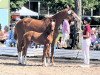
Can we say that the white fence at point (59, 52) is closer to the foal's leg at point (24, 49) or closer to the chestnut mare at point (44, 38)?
the chestnut mare at point (44, 38)

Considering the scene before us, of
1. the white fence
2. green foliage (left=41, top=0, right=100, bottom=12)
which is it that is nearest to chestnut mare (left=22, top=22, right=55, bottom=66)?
the white fence

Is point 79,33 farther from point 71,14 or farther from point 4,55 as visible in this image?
point 71,14

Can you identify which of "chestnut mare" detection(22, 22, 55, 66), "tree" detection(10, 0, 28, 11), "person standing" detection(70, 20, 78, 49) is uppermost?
"tree" detection(10, 0, 28, 11)

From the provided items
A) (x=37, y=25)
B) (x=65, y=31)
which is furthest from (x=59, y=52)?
(x=37, y=25)

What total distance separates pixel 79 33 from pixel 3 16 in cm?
471

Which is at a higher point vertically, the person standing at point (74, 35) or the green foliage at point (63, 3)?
the green foliage at point (63, 3)

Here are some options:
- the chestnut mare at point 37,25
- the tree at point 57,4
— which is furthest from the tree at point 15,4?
the chestnut mare at point 37,25

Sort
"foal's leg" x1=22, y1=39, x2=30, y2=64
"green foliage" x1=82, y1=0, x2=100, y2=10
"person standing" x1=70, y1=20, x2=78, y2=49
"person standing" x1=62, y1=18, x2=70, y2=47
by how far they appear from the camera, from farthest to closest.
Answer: "green foliage" x1=82, y1=0, x2=100, y2=10
"person standing" x1=70, y1=20, x2=78, y2=49
"person standing" x1=62, y1=18, x2=70, y2=47
"foal's leg" x1=22, y1=39, x2=30, y2=64

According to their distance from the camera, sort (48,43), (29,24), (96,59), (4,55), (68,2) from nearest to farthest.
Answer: (48,43) < (29,24) < (96,59) < (4,55) < (68,2)

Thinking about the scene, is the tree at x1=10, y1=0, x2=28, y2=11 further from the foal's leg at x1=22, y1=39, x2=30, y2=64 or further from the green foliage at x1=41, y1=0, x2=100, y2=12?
the foal's leg at x1=22, y1=39, x2=30, y2=64

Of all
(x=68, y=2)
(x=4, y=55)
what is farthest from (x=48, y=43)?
(x=68, y=2)

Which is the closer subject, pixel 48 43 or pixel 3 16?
pixel 48 43

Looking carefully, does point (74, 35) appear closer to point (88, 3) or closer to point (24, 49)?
point (24, 49)

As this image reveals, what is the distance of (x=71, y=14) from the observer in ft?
52.2
